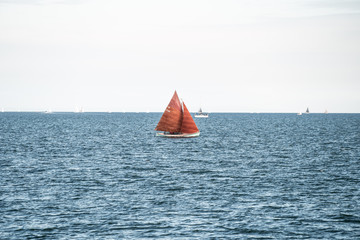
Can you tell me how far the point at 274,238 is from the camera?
980 inches

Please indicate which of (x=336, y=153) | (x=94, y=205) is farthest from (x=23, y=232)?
(x=336, y=153)

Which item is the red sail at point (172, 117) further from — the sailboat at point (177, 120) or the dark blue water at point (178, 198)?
the dark blue water at point (178, 198)

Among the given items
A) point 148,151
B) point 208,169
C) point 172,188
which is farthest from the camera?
point 148,151

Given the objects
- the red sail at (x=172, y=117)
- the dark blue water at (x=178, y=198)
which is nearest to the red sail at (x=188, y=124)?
the red sail at (x=172, y=117)

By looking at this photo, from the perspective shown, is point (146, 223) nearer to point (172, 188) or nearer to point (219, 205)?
point (219, 205)

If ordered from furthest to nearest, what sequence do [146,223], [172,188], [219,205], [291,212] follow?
[172,188]
[219,205]
[291,212]
[146,223]

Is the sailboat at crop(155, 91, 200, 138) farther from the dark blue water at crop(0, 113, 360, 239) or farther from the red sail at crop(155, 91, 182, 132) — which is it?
the dark blue water at crop(0, 113, 360, 239)

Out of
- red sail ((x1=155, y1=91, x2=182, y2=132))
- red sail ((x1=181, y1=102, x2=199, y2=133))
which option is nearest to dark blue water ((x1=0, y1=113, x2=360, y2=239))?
red sail ((x1=155, y1=91, x2=182, y2=132))

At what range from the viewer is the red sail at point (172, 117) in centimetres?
8500

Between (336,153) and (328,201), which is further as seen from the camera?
(336,153)

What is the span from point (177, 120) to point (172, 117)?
2.33m

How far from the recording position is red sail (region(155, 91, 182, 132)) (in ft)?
279

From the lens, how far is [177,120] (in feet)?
293

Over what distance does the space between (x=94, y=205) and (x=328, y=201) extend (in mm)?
18703
